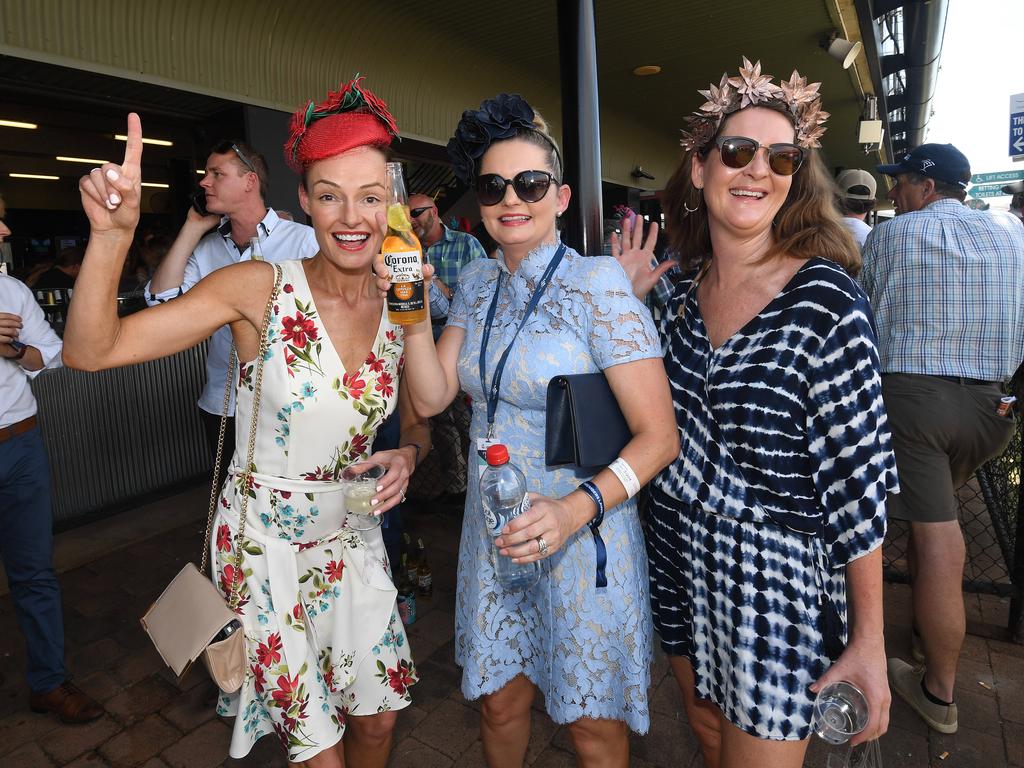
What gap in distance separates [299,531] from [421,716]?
1556mm

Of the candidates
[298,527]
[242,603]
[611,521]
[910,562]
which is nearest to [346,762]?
[242,603]

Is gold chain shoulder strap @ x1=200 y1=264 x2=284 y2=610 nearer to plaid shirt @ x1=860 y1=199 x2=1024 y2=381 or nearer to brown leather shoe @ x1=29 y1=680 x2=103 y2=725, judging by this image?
brown leather shoe @ x1=29 y1=680 x2=103 y2=725

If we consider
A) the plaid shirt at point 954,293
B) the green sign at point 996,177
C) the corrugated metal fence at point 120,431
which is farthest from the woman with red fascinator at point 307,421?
the green sign at point 996,177

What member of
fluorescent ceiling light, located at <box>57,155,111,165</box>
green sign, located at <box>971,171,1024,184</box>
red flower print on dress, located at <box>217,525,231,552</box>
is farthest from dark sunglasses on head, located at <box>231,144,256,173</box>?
green sign, located at <box>971,171,1024,184</box>

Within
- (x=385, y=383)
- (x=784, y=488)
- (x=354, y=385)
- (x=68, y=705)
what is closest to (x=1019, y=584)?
(x=784, y=488)

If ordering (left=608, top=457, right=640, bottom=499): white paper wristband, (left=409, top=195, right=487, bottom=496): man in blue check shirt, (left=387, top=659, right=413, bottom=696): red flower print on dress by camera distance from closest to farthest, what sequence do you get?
(left=608, top=457, right=640, bottom=499): white paper wristband < (left=387, top=659, right=413, bottom=696): red flower print on dress < (left=409, top=195, right=487, bottom=496): man in blue check shirt

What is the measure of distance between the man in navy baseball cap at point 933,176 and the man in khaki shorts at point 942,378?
28 cm

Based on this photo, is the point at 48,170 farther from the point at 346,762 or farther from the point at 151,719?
the point at 346,762

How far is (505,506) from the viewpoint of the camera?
1874 millimetres

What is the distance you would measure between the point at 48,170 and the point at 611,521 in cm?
1308

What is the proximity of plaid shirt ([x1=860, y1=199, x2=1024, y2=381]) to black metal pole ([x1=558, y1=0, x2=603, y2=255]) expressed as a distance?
4.95 ft

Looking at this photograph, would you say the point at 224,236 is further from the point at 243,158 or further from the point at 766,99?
the point at 766,99

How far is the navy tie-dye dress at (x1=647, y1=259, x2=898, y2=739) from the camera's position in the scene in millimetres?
1546

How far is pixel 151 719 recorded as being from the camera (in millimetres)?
3078
